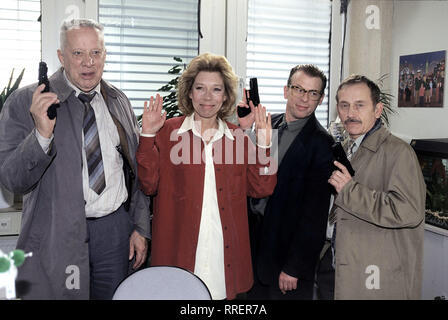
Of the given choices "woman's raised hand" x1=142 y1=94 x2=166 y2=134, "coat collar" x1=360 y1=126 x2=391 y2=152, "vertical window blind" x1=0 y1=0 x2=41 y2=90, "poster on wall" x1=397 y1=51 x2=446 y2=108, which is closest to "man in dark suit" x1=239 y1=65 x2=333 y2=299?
"coat collar" x1=360 y1=126 x2=391 y2=152

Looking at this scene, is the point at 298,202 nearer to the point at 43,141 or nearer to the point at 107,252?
the point at 107,252

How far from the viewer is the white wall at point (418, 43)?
9.90 feet

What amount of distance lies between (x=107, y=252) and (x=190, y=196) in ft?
1.42

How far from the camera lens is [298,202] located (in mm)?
1929

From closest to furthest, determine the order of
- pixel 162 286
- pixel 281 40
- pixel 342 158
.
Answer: pixel 162 286 < pixel 342 158 < pixel 281 40

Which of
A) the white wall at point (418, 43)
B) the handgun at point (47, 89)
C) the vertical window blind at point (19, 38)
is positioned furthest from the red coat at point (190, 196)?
the white wall at point (418, 43)

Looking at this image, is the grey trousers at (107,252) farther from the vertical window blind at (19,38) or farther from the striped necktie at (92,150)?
the vertical window blind at (19,38)

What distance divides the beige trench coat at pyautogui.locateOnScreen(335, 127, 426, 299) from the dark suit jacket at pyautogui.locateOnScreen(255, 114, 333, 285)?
163 millimetres

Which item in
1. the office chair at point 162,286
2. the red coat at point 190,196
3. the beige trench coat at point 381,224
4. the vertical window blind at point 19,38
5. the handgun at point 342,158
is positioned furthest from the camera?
the vertical window blind at point 19,38

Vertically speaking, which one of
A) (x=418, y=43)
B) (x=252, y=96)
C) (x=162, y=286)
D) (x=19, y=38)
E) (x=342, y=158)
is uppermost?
(x=418, y=43)

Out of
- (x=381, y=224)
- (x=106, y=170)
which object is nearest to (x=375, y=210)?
(x=381, y=224)

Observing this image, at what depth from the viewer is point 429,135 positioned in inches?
123

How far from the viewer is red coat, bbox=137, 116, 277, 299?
1.79m

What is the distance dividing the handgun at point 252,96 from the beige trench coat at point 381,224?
1.66ft
